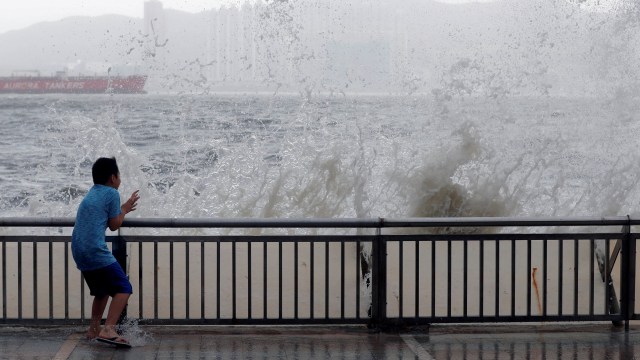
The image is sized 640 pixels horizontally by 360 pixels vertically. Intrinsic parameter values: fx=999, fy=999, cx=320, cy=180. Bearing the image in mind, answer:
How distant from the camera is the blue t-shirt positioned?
23.7ft

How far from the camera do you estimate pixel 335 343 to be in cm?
759

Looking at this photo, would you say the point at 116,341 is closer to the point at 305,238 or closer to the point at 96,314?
the point at 96,314

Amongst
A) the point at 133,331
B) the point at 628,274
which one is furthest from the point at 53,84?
the point at 628,274

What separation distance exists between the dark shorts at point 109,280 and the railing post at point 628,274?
3929 millimetres

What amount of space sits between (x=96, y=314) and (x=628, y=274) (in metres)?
4.22

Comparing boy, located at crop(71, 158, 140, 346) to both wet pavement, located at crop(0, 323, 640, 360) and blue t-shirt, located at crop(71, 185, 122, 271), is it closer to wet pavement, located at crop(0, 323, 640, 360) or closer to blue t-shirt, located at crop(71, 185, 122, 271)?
blue t-shirt, located at crop(71, 185, 122, 271)

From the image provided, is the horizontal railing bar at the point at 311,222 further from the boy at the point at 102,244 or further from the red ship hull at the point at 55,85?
the red ship hull at the point at 55,85

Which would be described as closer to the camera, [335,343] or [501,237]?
[335,343]

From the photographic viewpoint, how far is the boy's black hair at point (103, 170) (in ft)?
24.0

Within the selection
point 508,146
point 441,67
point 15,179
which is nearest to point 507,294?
point 508,146

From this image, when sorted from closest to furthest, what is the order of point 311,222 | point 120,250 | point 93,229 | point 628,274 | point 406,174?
point 93,229, point 120,250, point 311,222, point 628,274, point 406,174


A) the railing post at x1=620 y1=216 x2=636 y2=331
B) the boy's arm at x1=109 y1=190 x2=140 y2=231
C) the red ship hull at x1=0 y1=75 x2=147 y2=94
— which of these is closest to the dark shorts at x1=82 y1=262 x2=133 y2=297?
the boy's arm at x1=109 y1=190 x2=140 y2=231

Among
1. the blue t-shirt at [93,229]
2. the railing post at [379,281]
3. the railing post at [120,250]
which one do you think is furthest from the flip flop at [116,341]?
the railing post at [379,281]

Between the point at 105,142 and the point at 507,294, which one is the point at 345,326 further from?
the point at 105,142
